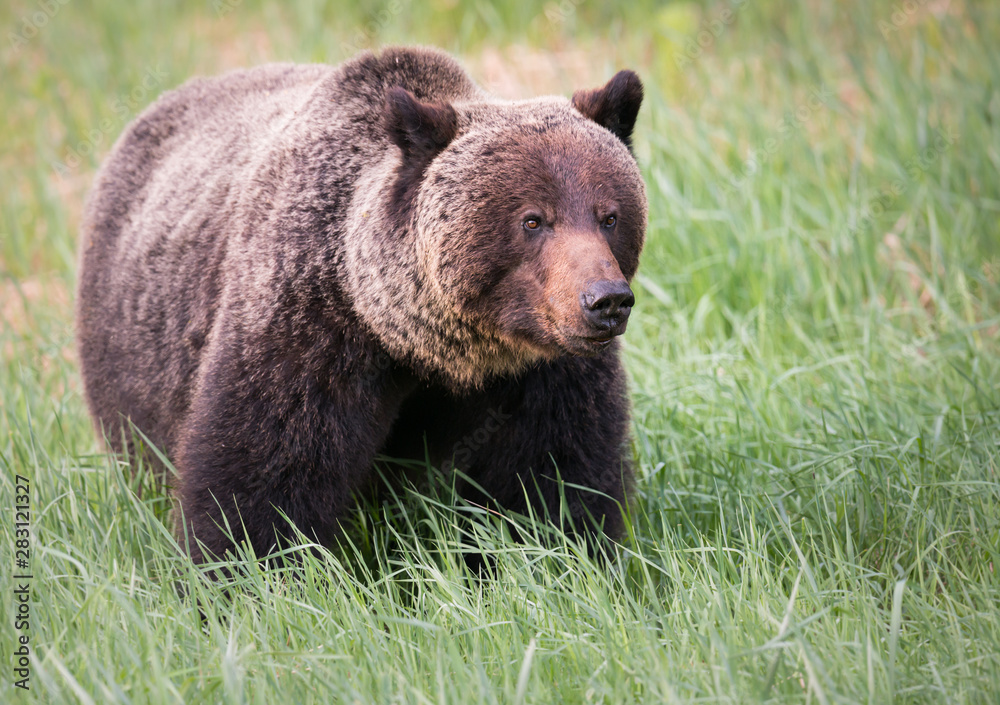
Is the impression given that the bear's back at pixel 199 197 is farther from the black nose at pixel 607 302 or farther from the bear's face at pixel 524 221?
the black nose at pixel 607 302

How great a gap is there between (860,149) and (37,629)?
6.13 m

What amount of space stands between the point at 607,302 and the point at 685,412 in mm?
2203

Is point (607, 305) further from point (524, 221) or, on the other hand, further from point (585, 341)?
point (524, 221)

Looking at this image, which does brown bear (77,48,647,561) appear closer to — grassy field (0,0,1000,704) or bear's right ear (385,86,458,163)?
bear's right ear (385,86,458,163)

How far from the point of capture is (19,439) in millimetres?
4590

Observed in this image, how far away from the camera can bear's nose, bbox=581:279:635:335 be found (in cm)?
316

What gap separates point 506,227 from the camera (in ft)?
11.4

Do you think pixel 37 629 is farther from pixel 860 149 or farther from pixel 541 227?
pixel 860 149

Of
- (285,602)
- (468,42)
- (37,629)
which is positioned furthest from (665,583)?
(468,42)

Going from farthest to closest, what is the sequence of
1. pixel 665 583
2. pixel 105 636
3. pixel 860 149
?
pixel 860 149 < pixel 665 583 < pixel 105 636

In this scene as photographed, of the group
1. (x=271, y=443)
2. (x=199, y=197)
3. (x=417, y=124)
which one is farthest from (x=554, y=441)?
(x=199, y=197)

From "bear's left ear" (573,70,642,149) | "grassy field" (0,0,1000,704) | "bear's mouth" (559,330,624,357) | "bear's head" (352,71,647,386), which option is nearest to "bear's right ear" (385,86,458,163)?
"bear's head" (352,71,647,386)

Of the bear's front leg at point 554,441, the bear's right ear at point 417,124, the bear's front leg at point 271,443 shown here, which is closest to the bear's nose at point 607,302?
the bear's front leg at point 554,441

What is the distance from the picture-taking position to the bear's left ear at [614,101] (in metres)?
3.81
